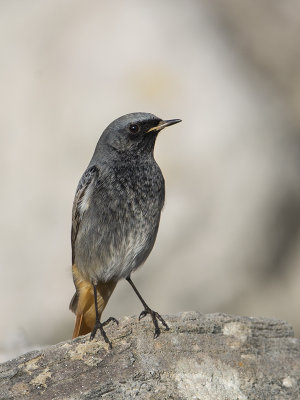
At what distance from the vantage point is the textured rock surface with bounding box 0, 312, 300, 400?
474cm

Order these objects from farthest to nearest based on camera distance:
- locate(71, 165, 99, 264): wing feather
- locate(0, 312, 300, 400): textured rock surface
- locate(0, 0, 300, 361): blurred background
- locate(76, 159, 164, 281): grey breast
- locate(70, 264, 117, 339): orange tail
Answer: locate(0, 0, 300, 361): blurred background
locate(70, 264, 117, 339): orange tail
locate(71, 165, 99, 264): wing feather
locate(76, 159, 164, 281): grey breast
locate(0, 312, 300, 400): textured rock surface

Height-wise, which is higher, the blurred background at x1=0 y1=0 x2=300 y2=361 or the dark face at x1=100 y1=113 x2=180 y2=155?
the blurred background at x1=0 y1=0 x2=300 y2=361

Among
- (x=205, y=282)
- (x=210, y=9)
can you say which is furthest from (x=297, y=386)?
(x=210, y=9)

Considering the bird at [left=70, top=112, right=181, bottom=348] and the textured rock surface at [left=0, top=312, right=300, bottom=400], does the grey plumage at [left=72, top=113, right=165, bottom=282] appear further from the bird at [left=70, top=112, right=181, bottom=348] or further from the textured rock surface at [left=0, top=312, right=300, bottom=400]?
the textured rock surface at [left=0, top=312, right=300, bottom=400]

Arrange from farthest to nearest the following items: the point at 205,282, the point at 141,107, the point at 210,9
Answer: the point at 210,9, the point at 141,107, the point at 205,282

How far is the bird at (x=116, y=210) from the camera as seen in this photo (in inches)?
237

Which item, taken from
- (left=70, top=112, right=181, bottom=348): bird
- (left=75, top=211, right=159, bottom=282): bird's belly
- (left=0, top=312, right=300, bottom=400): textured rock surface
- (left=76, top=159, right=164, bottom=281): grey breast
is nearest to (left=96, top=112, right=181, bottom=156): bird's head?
(left=70, top=112, right=181, bottom=348): bird

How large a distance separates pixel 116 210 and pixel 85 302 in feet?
3.06

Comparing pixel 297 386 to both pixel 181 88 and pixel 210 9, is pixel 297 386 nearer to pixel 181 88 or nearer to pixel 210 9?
pixel 181 88

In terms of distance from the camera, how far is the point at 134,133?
624 centimetres

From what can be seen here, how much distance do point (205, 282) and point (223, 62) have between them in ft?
9.20

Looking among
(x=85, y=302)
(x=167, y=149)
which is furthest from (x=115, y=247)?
(x=167, y=149)

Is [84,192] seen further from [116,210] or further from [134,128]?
[134,128]

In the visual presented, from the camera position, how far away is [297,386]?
201 inches
